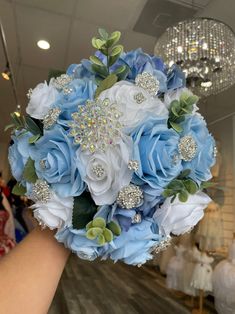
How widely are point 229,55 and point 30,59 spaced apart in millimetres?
2402

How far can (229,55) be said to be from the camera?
209 cm

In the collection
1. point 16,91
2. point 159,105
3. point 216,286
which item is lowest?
point 216,286

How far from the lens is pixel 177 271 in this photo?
13.1ft

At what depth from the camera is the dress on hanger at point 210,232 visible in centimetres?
383

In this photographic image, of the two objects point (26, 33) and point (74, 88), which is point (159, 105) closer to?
point (74, 88)

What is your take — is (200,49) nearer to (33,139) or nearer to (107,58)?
(107,58)

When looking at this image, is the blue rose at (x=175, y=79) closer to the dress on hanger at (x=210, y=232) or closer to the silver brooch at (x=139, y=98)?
the silver brooch at (x=139, y=98)

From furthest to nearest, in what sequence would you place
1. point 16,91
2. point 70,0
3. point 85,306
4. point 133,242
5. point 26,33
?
1. point 16,91
2. point 85,306
3. point 26,33
4. point 70,0
5. point 133,242

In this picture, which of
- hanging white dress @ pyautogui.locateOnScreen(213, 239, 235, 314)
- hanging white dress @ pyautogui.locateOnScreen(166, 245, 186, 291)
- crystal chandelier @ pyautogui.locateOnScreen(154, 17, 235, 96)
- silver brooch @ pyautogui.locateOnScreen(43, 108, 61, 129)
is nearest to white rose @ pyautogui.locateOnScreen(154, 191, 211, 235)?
silver brooch @ pyautogui.locateOnScreen(43, 108, 61, 129)

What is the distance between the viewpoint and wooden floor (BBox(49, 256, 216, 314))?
3499 mm

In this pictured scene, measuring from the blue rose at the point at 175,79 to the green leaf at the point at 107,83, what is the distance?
0.10 meters

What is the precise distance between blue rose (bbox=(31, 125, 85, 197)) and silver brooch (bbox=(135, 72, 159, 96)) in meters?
0.14

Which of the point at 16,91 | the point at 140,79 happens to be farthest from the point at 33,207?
the point at 16,91

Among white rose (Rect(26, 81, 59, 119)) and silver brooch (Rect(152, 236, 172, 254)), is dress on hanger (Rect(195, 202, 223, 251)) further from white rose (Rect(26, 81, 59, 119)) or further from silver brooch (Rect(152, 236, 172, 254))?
white rose (Rect(26, 81, 59, 119))
